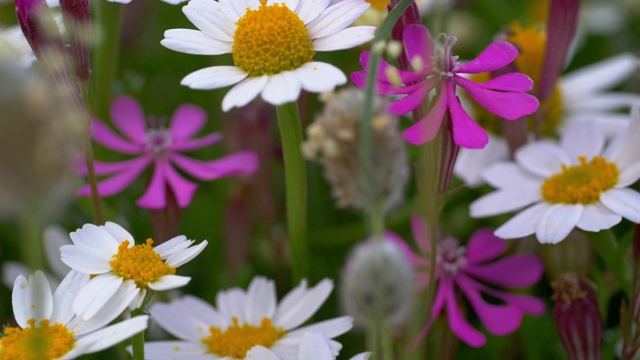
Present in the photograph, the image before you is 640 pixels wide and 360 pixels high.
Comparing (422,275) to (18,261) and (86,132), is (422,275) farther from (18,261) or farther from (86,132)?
(18,261)

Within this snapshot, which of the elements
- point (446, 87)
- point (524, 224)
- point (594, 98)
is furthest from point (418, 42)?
point (594, 98)

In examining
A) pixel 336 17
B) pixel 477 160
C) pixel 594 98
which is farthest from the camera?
pixel 594 98

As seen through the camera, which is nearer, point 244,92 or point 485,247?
point 244,92

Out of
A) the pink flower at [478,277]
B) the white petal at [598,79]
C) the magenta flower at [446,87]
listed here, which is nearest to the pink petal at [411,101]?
the magenta flower at [446,87]

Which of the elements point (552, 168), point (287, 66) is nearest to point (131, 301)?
point (287, 66)

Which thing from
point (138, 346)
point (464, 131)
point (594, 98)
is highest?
point (594, 98)

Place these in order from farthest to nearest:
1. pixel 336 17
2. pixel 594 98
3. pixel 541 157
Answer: pixel 594 98 → pixel 541 157 → pixel 336 17

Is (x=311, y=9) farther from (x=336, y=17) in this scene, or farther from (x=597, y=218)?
(x=597, y=218)
